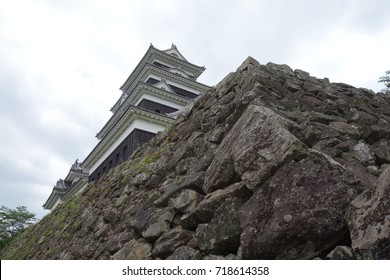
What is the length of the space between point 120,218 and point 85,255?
971mm

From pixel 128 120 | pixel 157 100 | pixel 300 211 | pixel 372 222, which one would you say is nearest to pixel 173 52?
pixel 157 100

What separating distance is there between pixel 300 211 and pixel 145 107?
2200 cm

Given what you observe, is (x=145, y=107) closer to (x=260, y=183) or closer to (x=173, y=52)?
(x=173, y=52)

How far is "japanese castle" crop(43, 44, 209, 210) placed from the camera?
20.9m

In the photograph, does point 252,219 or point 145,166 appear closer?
point 252,219

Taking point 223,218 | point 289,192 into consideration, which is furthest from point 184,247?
point 289,192

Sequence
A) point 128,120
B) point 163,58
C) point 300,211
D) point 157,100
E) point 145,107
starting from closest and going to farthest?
1. point 300,211
2. point 128,120
3. point 145,107
4. point 157,100
5. point 163,58

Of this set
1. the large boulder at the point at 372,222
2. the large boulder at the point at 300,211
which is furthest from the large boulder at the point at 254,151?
the large boulder at the point at 372,222

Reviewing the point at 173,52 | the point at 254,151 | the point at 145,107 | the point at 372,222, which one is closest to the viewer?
the point at 372,222

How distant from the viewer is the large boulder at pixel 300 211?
2340mm

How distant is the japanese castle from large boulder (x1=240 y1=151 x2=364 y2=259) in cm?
1576

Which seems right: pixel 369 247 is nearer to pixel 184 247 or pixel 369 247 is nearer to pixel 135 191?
pixel 184 247

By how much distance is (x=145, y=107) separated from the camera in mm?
23719

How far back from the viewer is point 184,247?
3340 millimetres
